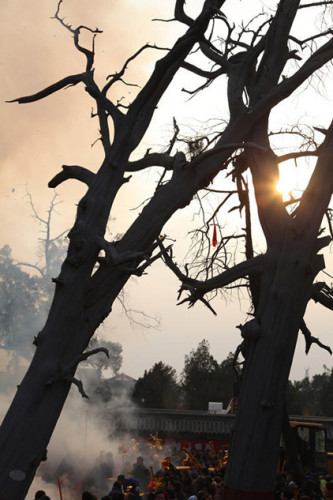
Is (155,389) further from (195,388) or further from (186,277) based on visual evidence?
(186,277)

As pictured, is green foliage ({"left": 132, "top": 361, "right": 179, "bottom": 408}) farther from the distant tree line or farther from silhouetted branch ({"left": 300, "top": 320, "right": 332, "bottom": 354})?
silhouetted branch ({"left": 300, "top": 320, "right": 332, "bottom": 354})

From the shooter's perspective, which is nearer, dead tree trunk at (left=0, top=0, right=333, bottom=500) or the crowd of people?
dead tree trunk at (left=0, top=0, right=333, bottom=500)

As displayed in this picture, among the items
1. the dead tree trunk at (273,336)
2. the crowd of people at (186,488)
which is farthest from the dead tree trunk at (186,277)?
the crowd of people at (186,488)

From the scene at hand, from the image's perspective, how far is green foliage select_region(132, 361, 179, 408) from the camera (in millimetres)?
60375

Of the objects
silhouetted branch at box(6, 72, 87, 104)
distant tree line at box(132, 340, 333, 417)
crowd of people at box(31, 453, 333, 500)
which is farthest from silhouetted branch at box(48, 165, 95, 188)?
distant tree line at box(132, 340, 333, 417)

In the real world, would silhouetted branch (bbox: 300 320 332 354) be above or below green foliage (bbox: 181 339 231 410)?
below

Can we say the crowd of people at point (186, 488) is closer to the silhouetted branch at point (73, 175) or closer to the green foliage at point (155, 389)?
the silhouetted branch at point (73, 175)

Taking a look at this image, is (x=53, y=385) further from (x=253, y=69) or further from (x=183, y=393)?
(x=183, y=393)

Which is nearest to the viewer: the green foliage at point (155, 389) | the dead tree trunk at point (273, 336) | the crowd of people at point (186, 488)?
the dead tree trunk at point (273, 336)

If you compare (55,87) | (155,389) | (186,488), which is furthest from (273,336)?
(155,389)

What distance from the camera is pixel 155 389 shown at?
61.0m

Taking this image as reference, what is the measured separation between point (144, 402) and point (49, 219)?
30.3 metres

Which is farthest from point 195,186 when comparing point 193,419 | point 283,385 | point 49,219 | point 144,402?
point 144,402

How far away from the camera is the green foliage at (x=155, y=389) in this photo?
6038 centimetres
